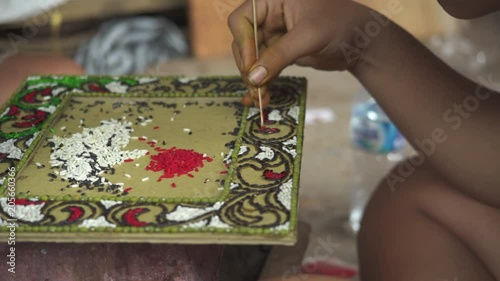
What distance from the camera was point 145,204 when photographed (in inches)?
38.5

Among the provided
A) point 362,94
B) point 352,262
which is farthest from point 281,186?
point 362,94

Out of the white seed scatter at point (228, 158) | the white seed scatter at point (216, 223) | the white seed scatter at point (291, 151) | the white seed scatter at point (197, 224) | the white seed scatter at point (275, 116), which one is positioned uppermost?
the white seed scatter at point (197, 224)

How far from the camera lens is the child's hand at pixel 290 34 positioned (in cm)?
116

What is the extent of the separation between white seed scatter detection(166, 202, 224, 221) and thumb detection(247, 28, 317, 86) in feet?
0.83

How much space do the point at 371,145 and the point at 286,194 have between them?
1166 millimetres

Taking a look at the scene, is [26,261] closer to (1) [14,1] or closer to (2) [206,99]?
(2) [206,99]

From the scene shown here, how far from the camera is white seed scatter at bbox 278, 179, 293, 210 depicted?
3.18ft

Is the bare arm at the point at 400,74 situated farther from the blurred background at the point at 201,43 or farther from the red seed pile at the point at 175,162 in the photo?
the blurred background at the point at 201,43

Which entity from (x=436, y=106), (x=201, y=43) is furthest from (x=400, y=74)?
(x=201, y=43)

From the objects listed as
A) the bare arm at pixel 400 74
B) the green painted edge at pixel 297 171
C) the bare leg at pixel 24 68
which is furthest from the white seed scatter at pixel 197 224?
the bare leg at pixel 24 68

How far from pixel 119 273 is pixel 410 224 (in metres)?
0.53

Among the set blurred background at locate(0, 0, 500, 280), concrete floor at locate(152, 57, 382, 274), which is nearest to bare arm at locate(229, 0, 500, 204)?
concrete floor at locate(152, 57, 382, 274)

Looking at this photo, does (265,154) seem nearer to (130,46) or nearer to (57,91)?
(57,91)

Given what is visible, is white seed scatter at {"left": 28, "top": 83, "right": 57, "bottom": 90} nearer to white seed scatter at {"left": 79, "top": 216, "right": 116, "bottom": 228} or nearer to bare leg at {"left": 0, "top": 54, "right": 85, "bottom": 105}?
bare leg at {"left": 0, "top": 54, "right": 85, "bottom": 105}
